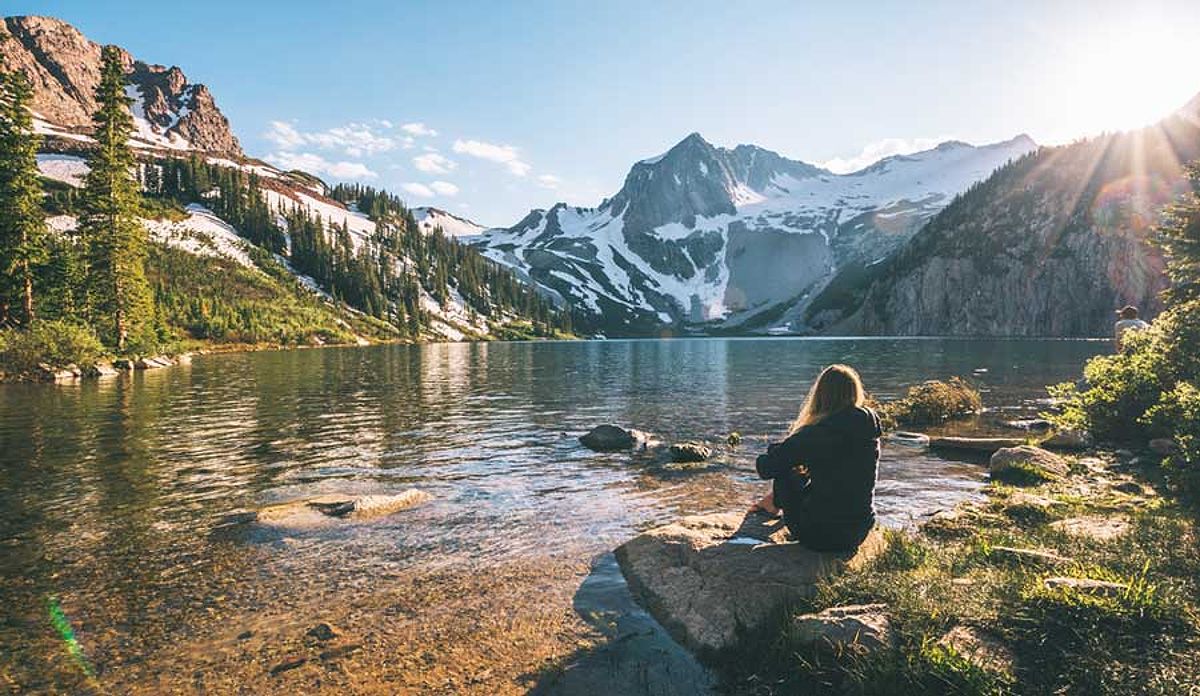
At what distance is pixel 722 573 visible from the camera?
8.84m

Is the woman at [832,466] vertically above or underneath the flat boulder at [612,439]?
above

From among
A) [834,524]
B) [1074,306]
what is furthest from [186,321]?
[1074,306]

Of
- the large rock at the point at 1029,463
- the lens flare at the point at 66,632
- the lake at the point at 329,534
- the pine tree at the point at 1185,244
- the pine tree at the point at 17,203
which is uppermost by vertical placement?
the pine tree at the point at 17,203

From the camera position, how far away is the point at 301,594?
981cm

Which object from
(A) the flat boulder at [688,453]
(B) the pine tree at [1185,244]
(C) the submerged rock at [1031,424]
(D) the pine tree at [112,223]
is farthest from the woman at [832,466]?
(D) the pine tree at [112,223]

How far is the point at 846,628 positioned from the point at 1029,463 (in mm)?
14770

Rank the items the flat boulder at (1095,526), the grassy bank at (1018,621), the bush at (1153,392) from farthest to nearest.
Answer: the bush at (1153,392) < the flat boulder at (1095,526) < the grassy bank at (1018,621)

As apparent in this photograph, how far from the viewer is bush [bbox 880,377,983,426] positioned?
1121 inches

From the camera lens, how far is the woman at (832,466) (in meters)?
8.60

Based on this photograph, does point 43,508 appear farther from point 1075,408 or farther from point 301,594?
point 1075,408

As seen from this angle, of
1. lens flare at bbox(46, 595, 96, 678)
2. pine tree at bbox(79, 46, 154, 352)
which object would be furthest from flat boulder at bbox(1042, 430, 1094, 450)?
pine tree at bbox(79, 46, 154, 352)

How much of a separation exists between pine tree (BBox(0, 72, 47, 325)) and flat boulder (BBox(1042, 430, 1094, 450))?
3084 inches

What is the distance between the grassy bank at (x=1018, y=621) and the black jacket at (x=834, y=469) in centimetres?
71

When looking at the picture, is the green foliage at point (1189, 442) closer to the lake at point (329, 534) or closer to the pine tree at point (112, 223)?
the lake at point (329, 534)
